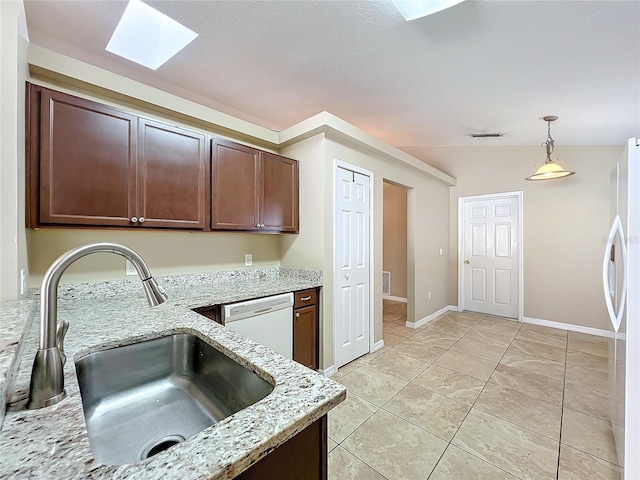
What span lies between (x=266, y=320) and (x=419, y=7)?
226 cm

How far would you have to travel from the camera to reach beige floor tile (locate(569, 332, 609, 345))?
3.47 m

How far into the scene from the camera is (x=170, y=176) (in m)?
1.94

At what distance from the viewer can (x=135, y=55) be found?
201 centimetres

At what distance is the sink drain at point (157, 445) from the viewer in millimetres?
772

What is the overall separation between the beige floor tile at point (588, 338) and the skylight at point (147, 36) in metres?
5.39

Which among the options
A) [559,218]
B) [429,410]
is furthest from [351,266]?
[559,218]

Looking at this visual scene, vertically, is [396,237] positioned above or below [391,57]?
below

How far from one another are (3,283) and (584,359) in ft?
15.9

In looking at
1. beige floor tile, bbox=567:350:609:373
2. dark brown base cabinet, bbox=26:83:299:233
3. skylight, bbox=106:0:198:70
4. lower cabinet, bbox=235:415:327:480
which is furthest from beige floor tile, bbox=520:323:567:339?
skylight, bbox=106:0:198:70

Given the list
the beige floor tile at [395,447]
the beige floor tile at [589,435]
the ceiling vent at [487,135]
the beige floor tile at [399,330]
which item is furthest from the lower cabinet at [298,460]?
the ceiling vent at [487,135]

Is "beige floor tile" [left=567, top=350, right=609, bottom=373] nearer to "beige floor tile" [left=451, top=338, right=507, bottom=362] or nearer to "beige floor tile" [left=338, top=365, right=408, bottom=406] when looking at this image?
"beige floor tile" [left=451, top=338, right=507, bottom=362]

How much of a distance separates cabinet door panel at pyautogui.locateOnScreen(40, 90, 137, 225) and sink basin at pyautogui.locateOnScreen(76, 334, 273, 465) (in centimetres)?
102

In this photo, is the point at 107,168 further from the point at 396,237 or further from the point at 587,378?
the point at 396,237

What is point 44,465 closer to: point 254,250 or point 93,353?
point 93,353
